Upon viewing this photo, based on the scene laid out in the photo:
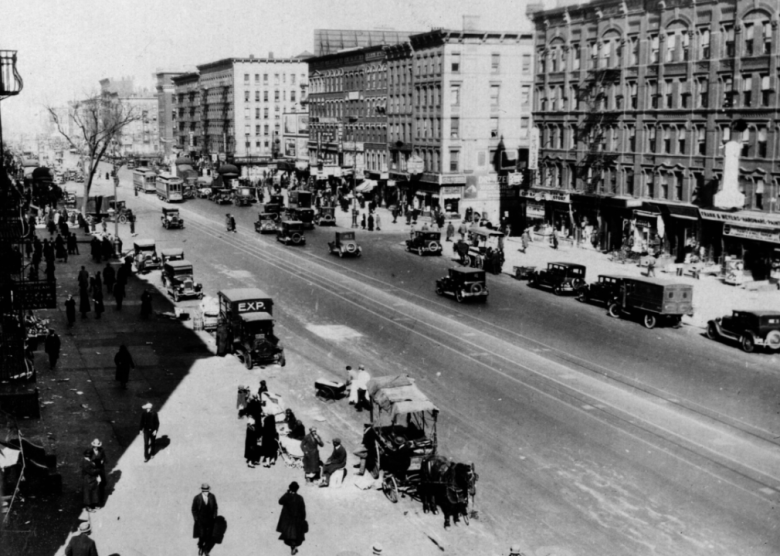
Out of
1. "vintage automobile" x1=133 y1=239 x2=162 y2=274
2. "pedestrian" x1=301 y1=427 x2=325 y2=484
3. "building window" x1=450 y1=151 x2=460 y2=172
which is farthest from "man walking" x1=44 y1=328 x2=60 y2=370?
"building window" x1=450 y1=151 x2=460 y2=172

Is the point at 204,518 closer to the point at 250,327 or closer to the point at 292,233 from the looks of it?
the point at 250,327

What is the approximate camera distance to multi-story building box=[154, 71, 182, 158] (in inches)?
7151

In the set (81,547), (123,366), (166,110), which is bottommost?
(81,547)

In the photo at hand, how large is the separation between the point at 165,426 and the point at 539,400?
34.4 ft

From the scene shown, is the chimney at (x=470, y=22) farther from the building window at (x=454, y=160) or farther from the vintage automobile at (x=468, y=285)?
the vintage automobile at (x=468, y=285)

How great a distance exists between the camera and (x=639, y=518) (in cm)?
1727

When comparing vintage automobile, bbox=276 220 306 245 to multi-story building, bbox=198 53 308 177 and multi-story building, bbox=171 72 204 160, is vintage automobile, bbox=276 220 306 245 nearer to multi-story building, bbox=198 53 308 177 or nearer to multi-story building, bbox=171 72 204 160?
multi-story building, bbox=198 53 308 177

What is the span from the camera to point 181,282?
40.9 m

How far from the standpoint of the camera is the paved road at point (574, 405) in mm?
17250

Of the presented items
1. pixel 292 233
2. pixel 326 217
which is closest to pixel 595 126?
pixel 292 233

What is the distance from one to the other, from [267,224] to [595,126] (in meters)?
25.8

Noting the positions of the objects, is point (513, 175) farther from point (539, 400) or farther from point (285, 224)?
point (539, 400)

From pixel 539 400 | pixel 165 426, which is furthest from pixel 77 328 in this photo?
pixel 539 400

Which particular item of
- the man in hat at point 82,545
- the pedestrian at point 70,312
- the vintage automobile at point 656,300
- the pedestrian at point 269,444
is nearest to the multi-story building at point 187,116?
the pedestrian at point 70,312
